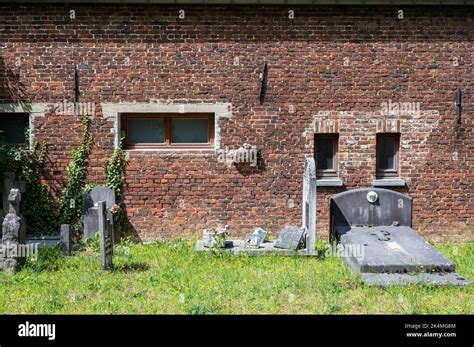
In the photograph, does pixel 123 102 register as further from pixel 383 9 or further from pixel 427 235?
pixel 427 235

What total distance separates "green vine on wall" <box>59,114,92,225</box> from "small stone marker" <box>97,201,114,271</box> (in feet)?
7.45

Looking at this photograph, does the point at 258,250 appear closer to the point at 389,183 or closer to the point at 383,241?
the point at 383,241

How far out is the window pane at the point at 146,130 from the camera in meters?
11.9

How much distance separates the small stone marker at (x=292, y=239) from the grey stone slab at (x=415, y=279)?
1.77m

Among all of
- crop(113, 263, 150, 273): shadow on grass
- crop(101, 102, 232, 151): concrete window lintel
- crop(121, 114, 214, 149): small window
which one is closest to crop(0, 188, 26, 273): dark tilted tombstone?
crop(113, 263, 150, 273): shadow on grass

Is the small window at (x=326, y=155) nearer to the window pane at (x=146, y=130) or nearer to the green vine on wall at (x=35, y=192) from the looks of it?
the window pane at (x=146, y=130)

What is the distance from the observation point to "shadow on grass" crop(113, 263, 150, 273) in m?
9.49

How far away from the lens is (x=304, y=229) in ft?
35.1

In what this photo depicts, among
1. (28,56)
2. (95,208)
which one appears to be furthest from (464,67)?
(28,56)

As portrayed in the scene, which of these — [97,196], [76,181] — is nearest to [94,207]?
[97,196]

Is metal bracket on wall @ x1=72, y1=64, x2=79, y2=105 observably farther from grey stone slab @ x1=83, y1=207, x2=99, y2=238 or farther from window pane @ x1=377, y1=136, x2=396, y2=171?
window pane @ x1=377, y1=136, x2=396, y2=171

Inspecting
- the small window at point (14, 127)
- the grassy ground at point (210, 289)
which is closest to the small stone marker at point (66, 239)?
the grassy ground at point (210, 289)

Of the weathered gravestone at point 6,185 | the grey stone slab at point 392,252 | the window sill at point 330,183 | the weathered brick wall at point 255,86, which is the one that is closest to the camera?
the grey stone slab at point 392,252

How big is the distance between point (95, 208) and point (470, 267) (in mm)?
6937
